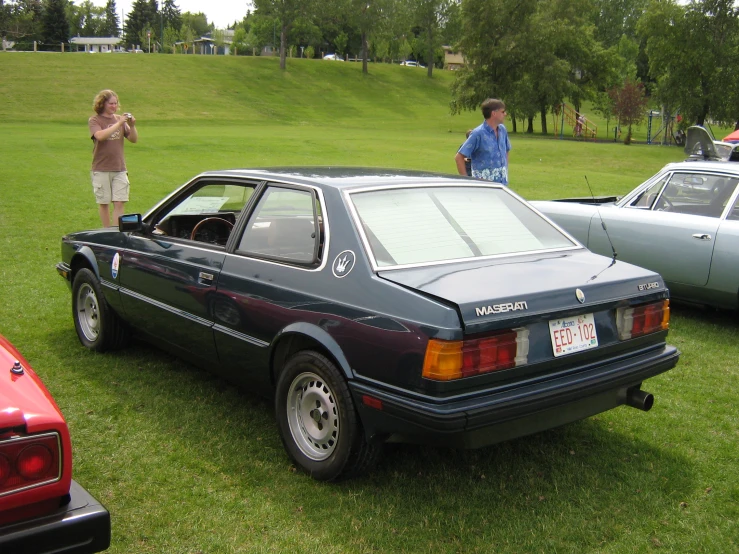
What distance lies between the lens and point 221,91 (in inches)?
2328

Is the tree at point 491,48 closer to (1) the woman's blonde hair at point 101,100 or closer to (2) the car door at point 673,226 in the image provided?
(1) the woman's blonde hair at point 101,100

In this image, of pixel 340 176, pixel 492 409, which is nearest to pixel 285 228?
pixel 340 176

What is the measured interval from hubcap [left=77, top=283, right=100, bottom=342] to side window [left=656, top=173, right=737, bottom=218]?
5.29 metres

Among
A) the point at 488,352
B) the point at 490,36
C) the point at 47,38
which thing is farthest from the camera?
the point at 47,38

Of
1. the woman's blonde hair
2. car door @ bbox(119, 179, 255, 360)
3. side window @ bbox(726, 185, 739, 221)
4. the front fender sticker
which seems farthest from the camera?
the woman's blonde hair

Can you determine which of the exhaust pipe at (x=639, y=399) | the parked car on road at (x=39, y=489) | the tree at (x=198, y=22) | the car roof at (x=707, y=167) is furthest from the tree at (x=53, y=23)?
the parked car on road at (x=39, y=489)

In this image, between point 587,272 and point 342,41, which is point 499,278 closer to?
point 587,272

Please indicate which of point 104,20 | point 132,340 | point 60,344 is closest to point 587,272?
point 132,340

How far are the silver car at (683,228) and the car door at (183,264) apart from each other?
3.51 metres

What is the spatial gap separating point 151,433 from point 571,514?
2354 millimetres

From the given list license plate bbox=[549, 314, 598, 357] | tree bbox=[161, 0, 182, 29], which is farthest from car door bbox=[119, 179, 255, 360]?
tree bbox=[161, 0, 182, 29]

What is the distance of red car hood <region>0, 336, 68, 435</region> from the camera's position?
2295 millimetres

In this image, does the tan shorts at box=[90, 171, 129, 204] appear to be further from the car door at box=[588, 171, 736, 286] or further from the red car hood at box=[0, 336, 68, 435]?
the red car hood at box=[0, 336, 68, 435]

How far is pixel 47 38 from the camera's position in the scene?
9625 centimetres
